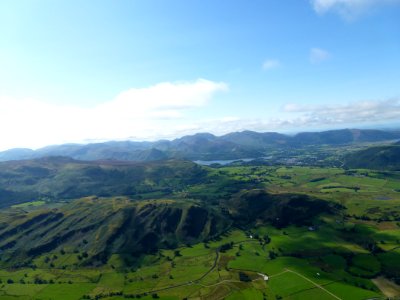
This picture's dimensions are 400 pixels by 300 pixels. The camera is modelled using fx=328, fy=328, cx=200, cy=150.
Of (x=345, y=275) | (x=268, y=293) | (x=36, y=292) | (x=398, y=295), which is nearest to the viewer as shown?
(x=398, y=295)

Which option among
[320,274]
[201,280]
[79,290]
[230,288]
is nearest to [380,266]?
[320,274]

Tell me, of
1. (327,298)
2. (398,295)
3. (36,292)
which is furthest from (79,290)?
(398,295)

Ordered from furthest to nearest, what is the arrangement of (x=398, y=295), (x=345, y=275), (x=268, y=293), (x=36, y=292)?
(x=36, y=292)
(x=345, y=275)
(x=268, y=293)
(x=398, y=295)

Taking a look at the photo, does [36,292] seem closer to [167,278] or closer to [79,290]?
[79,290]

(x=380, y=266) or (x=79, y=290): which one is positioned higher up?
(x=380, y=266)

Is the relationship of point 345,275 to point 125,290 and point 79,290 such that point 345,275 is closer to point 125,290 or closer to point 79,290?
point 125,290

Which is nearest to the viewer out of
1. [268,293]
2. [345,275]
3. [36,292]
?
[268,293]

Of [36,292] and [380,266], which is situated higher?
[380,266]

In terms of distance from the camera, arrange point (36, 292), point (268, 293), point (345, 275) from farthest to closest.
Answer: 1. point (36, 292)
2. point (345, 275)
3. point (268, 293)

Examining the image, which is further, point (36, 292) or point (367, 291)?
point (36, 292)
